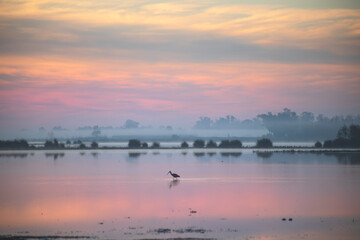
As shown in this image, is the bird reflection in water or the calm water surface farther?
the bird reflection in water

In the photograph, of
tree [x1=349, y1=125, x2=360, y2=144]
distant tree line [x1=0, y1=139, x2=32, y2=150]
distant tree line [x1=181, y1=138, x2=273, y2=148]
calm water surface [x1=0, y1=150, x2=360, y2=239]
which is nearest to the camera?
calm water surface [x1=0, y1=150, x2=360, y2=239]

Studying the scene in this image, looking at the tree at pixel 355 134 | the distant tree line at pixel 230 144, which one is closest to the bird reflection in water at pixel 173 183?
the tree at pixel 355 134

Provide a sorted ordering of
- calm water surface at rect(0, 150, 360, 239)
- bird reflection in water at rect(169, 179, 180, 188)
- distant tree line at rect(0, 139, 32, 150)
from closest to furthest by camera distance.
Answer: calm water surface at rect(0, 150, 360, 239) → bird reflection in water at rect(169, 179, 180, 188) → distant tree line at rect(0, 139, 32, 150)

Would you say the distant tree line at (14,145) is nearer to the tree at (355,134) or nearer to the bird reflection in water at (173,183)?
the tree at (355,134)

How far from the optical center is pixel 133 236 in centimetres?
1914

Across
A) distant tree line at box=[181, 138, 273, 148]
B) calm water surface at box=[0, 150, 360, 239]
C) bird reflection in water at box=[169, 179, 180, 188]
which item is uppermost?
distant tree line at box=[181, 138, 273, 148]

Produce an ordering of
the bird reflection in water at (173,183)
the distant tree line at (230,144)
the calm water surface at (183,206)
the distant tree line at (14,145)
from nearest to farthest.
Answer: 1. the calm water surface at (183,206)
2. the bird reflection in water at (173,183)
3. the distant tree line at (14,145)
4. the distant tree line at (230,144)

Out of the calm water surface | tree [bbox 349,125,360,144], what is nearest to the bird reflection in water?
the calm water surface

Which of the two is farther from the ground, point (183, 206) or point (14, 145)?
point (14, 145)

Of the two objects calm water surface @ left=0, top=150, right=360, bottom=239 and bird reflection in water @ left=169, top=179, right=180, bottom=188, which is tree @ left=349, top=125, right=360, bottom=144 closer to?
calm water surface @ left=0, top=150, right=360, bottom=239

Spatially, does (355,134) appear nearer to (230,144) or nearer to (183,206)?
(230,144)

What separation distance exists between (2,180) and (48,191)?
27.9ft

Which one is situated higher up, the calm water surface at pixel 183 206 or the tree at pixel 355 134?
the tree at pixel 355 134

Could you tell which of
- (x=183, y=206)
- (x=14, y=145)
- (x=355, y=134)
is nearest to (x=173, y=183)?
(x=183, y=206)
